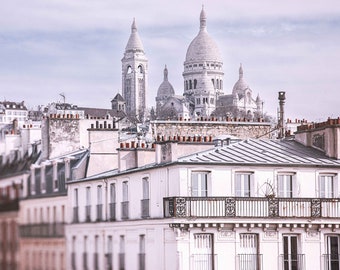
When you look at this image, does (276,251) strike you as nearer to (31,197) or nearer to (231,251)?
(231,251)

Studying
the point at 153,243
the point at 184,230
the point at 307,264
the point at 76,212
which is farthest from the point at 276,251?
the point at 76,212

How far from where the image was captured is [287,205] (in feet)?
63.7

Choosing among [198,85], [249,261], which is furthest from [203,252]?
[198,85]

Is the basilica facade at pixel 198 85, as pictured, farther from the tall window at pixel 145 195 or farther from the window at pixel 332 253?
the tall window at pixel 145 195

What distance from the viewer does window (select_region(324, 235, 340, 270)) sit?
64.2 feet

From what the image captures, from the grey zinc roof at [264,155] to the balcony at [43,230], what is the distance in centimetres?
1468

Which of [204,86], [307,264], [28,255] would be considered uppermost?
[204,86]

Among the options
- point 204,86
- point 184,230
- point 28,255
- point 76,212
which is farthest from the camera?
point 204,86

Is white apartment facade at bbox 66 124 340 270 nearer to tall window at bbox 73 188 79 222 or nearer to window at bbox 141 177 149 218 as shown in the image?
window at bbox 141 177 149 218

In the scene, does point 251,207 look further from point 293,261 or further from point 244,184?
Answer: point 293,261

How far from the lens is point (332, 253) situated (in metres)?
19.6

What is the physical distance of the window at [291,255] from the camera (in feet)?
63.0

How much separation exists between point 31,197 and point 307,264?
16.3 m

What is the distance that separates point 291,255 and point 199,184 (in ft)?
7.10
